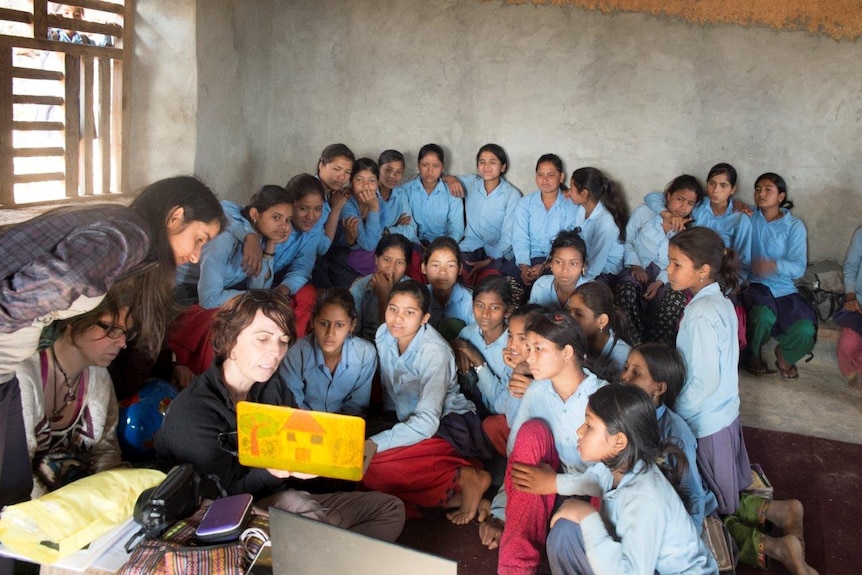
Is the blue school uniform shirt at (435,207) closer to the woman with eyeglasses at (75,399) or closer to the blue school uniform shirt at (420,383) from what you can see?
the blue school uniform shirt at (420,383)

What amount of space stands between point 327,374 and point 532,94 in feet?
9.70

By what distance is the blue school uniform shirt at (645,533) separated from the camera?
204 cm

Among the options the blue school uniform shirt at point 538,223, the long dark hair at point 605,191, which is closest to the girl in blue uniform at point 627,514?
the blue school uniform shirt at point 538,223

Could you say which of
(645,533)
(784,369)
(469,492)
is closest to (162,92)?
(469,492)

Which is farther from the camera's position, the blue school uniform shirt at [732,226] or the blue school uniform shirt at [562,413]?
the blue school uniform shirt at [732,226]

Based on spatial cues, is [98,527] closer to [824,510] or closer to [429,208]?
[824,510]

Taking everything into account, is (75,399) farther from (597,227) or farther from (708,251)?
(597,227)

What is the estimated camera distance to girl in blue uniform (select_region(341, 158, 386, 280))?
4676 mm

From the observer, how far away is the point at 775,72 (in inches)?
188

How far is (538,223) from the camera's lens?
4.86 meters

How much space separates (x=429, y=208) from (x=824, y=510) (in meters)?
3.06

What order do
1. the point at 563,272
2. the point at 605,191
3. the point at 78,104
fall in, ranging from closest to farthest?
the point at 563,272, the point at 78,104, the point at 605,191

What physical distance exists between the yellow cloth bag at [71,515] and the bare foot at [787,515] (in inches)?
91.2

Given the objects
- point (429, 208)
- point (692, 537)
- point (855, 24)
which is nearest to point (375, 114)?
point (429, 208)
